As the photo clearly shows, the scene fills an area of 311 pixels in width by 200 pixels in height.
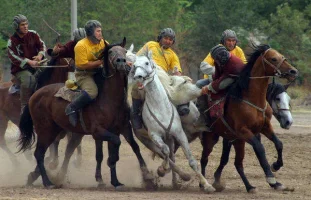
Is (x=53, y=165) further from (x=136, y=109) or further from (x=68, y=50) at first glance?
(x=136, y=109)

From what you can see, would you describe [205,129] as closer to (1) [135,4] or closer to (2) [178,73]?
(2) [178,73]

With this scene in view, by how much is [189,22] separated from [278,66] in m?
31.3

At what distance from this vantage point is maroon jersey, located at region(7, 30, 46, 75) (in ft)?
53.4

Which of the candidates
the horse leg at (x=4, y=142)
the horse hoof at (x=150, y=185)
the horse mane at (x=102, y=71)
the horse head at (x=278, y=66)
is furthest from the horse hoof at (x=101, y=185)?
the horse leg at (x=4, y=142)

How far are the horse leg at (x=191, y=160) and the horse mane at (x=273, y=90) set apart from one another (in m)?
1.95

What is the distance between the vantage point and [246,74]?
44.1ft

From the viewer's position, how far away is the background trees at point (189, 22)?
34.8 meters

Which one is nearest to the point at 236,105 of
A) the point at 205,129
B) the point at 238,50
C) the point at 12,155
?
the point at 205,129

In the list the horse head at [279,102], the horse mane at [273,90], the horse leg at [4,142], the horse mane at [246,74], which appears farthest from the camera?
the horse leg at [4,142]

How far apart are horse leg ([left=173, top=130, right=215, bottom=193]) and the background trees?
18.4 m

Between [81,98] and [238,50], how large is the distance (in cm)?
308

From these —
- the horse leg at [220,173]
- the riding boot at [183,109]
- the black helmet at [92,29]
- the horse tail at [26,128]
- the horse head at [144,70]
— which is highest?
the black helmet at [92,29]

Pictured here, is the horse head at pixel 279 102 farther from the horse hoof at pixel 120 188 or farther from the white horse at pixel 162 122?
the horse hoof at pixel 120 188

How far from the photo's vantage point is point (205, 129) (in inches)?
560
